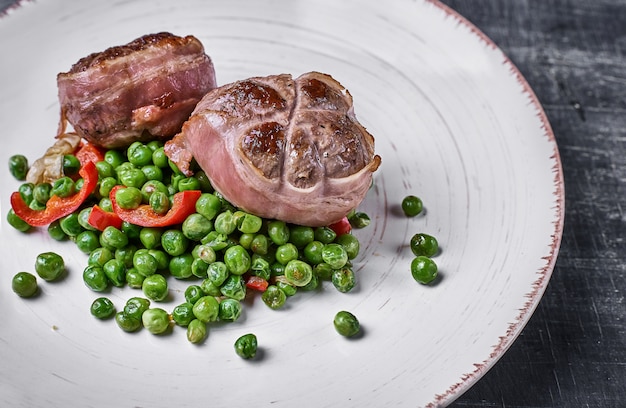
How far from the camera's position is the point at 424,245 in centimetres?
527

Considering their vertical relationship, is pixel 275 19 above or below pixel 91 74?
below

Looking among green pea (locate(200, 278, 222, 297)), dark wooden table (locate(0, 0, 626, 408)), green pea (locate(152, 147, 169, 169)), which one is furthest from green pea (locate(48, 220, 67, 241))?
dark wooden table (locate(0, 0, 626, 408))

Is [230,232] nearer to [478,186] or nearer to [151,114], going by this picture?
[151,114]

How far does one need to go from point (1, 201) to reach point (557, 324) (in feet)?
14.5

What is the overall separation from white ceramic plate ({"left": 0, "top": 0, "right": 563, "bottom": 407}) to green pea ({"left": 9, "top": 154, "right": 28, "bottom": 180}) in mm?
77

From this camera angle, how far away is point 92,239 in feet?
16.8

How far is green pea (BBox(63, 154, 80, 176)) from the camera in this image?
5.48 m

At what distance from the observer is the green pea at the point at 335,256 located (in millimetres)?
4941

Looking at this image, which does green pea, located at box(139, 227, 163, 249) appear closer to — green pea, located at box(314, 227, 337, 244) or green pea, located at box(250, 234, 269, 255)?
green pea, located at box(250, 234, 269, 255)

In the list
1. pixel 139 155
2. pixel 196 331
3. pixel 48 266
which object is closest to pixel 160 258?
pixel 196 331

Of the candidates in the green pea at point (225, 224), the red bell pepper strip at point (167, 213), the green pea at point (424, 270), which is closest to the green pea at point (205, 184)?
the red bell pepper strip at point (167, 213)

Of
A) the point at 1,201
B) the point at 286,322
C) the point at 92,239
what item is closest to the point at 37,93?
the point at 1,201

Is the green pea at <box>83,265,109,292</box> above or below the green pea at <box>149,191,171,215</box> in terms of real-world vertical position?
below

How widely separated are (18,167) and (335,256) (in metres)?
2.62
